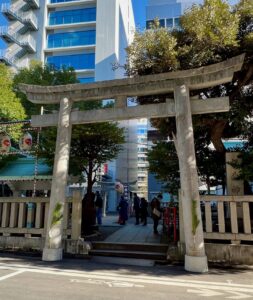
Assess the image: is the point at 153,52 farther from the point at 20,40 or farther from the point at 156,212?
the point at 20,40

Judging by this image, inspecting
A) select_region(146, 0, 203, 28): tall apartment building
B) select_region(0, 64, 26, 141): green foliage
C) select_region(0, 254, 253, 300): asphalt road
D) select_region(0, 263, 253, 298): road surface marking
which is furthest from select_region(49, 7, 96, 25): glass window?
select_region(0, 263, 253, 298): road surface marking

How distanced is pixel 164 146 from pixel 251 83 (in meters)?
4.29

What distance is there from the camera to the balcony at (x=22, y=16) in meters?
37.1

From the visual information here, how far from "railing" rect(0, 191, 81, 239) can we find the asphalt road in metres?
1.40

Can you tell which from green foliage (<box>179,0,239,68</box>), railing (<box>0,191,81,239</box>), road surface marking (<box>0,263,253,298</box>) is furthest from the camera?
railing (<box>0,191,81,239</box>)

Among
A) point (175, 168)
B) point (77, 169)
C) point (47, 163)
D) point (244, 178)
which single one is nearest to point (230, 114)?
point (244, 178)

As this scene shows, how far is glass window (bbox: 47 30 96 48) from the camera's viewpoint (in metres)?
36.2

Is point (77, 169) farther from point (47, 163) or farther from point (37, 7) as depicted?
point (37, 7)

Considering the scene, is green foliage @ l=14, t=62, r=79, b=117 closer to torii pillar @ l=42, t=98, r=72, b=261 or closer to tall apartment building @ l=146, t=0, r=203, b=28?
torii pillar @ l=42, t=98, r=72, b=261

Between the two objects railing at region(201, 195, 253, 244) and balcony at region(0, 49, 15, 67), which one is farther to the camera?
balcony at region(0, 49, 15, 67)

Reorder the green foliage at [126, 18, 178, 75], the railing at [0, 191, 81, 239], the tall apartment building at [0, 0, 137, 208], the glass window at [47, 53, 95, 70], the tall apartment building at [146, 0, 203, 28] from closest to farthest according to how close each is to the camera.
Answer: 1. the green foliage at [126, 18, 178, 75]
2. the railing at [0, 191, 81, 239]
3. the tall apartment building at [0, 0, 137, 208]
4. the glass window at [47, 53, 95, 70]
5. the tall apartment building at [146, 0, 203, 28]

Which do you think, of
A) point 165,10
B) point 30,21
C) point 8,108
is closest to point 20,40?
point 30,21

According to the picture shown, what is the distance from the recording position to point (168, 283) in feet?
20.3

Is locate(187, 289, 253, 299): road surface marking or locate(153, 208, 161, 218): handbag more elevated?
locate(153, 208, 161, 218): handbag
